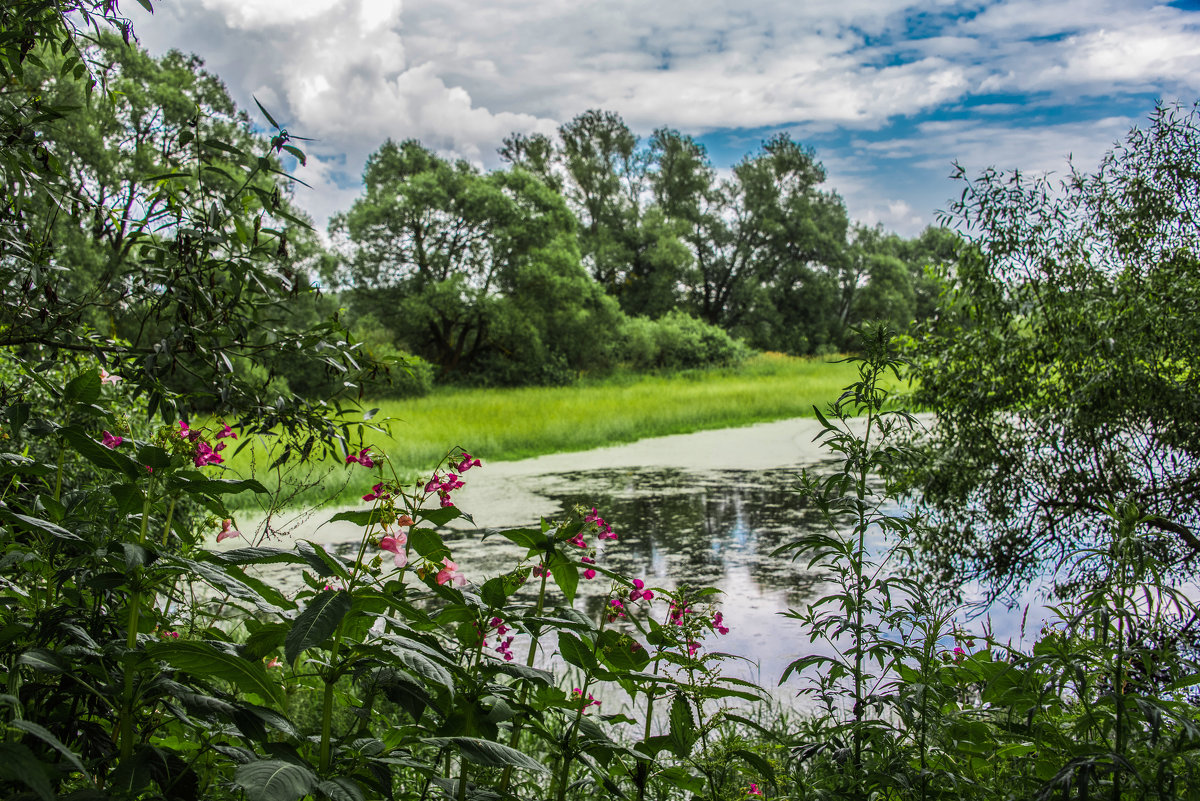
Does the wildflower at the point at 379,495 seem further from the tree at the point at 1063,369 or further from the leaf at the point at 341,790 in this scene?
the tree at the point at 1063,369

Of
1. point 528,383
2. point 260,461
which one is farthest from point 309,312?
point 260,461

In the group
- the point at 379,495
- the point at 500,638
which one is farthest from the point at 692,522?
the point at 379,495

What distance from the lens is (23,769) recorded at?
0.63 metres

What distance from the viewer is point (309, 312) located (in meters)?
18.5

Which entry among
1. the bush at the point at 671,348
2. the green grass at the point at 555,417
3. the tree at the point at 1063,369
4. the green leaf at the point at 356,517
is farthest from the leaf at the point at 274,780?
the bush at the point at 671,348

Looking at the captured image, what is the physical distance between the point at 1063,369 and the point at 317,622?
4.24m

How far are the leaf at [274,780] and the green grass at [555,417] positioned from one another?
6.23 metres

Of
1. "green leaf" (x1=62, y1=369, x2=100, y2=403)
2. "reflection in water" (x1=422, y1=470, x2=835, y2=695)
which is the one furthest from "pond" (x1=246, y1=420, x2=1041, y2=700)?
"green leaf" (x1=62, y1=369, x2=100, y2=403)

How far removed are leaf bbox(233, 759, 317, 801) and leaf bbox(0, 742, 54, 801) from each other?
155mm

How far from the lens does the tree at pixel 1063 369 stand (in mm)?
3881

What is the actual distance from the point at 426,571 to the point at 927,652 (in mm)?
887

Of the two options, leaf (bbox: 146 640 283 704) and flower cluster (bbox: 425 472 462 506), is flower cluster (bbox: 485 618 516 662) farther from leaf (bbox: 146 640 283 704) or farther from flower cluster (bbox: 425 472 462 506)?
leaf (bbox: 146 640 283 704)

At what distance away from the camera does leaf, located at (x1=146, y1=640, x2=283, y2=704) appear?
82 cm

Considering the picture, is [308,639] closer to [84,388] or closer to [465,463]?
[84,388]
